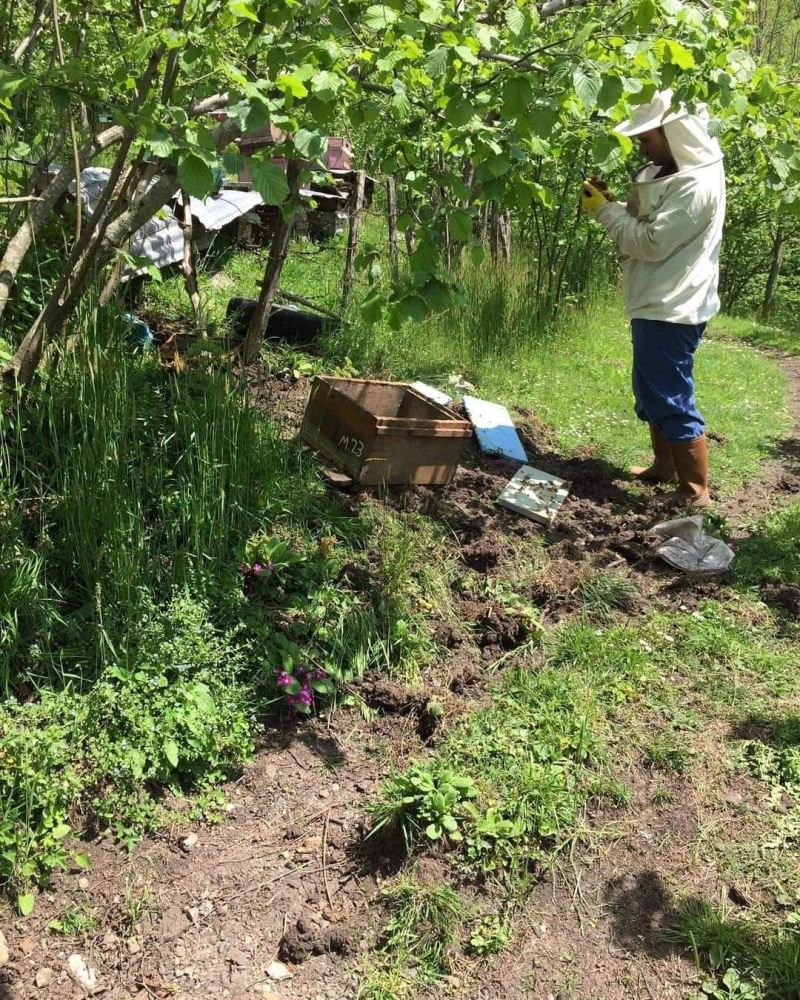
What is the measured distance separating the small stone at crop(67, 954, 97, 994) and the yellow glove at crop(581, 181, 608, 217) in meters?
4.61

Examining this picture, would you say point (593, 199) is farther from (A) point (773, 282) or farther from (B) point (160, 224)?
(A) point (773, 282)

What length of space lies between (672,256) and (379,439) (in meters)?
2.10

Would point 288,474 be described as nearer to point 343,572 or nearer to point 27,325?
point 343,572

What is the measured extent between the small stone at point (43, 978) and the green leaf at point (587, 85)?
2.93 metres

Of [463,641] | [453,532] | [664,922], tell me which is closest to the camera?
[664,922]

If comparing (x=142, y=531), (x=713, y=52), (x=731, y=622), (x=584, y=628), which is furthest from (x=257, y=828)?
(x=713, y=52)

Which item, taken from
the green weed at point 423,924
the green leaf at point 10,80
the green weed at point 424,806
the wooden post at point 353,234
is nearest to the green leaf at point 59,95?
the green leaf at point 10,80

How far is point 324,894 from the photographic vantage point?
254cm

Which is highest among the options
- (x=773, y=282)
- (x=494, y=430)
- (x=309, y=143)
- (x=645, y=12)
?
(x=645, y=12)

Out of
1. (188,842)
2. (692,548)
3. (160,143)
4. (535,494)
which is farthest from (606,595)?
(160,143)

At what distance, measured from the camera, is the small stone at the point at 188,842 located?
262 cm

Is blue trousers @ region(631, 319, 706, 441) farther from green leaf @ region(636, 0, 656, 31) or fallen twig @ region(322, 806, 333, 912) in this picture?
fallen twig @ region(322, 806, 333, 912)

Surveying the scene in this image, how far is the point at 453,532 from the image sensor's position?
A: 4.25 m

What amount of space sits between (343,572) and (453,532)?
0.78 meters
